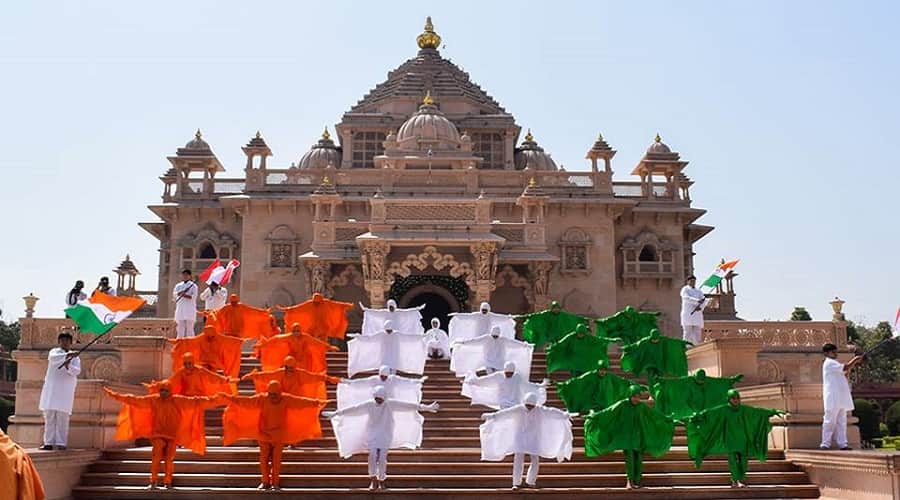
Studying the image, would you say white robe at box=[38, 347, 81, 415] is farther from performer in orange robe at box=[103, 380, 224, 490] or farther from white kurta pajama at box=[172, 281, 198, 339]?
white kurta pajama at box=[172, 281, 198, 339]

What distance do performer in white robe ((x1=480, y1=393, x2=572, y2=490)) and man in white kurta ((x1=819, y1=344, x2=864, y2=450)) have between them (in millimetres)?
4024

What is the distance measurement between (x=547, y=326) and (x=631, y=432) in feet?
27.8

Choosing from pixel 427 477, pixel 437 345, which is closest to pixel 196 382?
pixel 427 477

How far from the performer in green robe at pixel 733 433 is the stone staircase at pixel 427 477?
416mm

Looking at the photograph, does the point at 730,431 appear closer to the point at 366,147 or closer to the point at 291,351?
the point at 291,351

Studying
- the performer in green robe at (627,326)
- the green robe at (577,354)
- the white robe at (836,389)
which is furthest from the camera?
the performer in green robe at (627,326)

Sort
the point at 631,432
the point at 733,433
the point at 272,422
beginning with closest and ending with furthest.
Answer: the point at 272,422 < the point at 631,432 < the point at 733,433

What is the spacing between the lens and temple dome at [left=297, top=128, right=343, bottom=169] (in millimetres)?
36281

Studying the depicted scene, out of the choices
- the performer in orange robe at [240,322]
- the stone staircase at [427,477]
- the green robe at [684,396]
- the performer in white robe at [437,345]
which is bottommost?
the stone staircase at [427,477]

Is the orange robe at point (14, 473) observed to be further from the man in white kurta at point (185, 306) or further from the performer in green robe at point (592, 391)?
the man in white kurta at point (185, 306)

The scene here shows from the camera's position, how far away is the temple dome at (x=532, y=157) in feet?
119

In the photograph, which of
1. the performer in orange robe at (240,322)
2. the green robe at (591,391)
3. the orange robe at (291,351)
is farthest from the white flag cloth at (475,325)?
the green robe at (591,391)

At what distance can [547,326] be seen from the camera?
20.2m

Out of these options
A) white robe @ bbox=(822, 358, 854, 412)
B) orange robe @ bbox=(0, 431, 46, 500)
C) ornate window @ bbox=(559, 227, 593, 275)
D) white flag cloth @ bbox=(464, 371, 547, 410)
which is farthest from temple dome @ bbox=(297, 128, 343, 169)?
orange robe @ bbox=(0, 431, 46, 500)
